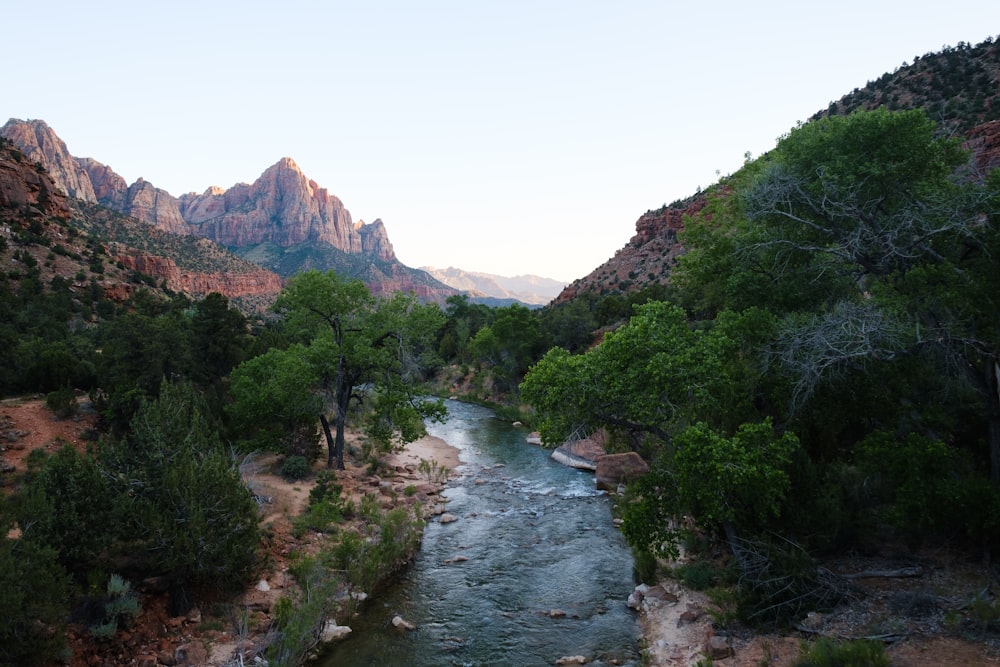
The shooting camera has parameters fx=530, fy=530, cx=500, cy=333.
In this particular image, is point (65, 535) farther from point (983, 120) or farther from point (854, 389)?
point (983, 120)

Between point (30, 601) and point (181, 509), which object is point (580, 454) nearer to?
point (181, 509)

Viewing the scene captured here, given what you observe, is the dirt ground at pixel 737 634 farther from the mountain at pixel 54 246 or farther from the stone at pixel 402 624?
the mountain at pixel 54 246

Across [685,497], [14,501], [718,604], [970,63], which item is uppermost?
[970,63]

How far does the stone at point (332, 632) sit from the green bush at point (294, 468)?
905 cm

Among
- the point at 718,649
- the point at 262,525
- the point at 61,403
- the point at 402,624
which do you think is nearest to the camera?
→ the point at 718,649

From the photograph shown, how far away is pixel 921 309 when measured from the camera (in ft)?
32.4

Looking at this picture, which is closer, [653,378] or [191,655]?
[191,655]

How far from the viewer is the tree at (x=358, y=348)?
1967 cm

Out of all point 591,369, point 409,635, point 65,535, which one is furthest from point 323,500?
point 591,369

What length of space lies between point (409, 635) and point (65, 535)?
658 centimetres

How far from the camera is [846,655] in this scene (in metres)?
7.58

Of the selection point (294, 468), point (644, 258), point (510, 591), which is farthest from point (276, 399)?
point (644, 258)

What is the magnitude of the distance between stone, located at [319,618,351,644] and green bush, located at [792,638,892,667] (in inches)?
330

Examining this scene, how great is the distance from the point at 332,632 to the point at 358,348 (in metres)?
10.2
